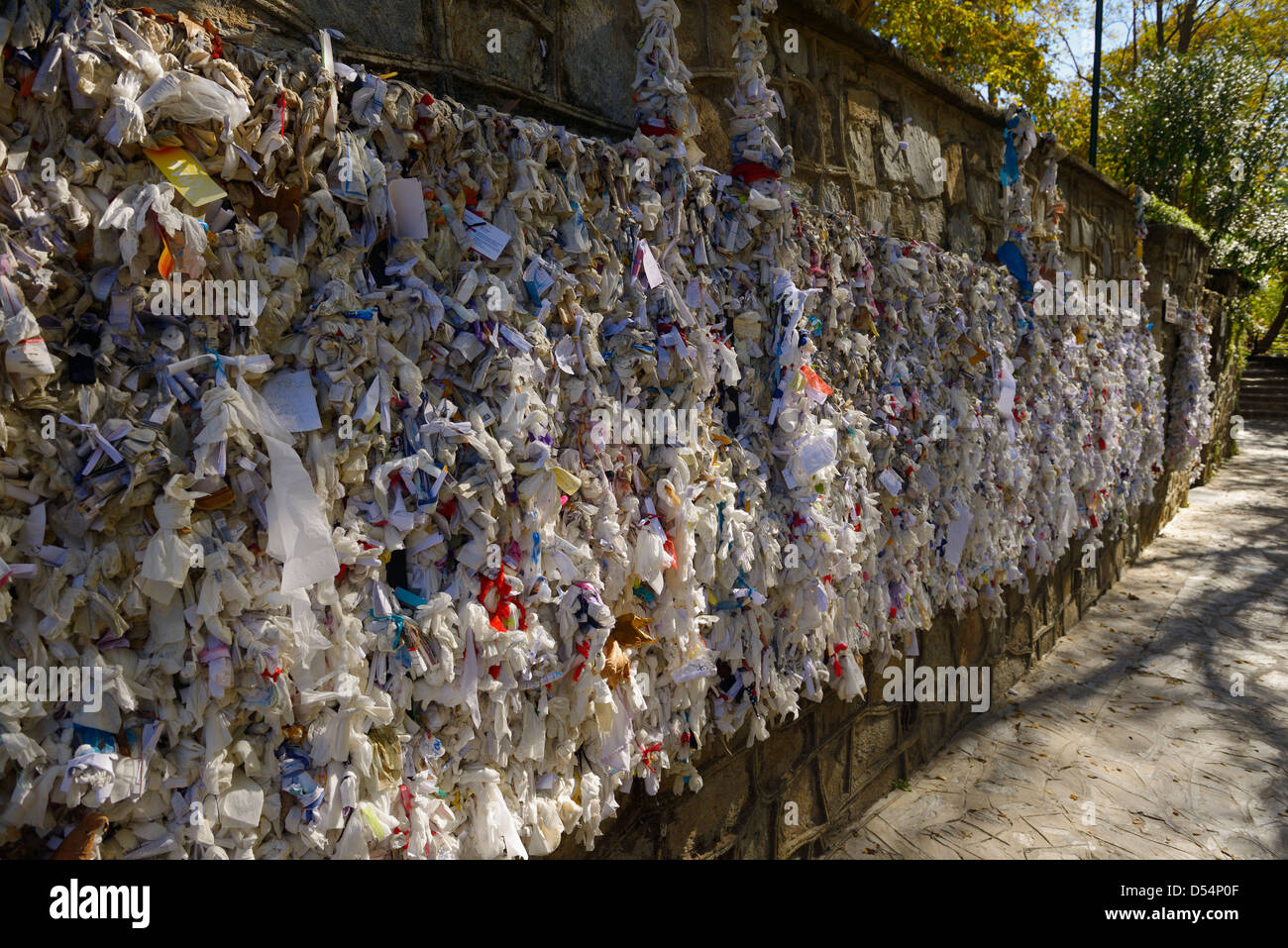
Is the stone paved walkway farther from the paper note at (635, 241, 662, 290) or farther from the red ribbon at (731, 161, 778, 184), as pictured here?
the red ribbon at (731, 161, 778, 184)

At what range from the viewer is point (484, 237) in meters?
1.77

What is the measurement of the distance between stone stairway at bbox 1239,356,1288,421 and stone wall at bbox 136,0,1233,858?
13.6 meters

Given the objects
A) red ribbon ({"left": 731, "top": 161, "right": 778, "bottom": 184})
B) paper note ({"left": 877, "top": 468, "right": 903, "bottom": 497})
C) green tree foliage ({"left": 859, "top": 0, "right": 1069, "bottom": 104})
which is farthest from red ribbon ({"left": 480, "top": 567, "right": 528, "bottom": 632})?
green tree foliage ({"left": 859, "top": 0, "right": 1069, "bottom": 104})

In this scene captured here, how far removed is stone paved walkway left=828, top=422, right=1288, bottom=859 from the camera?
3502 millimetres

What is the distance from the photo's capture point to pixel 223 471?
1357 millimetres

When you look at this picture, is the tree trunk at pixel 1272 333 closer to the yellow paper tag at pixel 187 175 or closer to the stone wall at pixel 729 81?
the stone wall at pixel 729 81

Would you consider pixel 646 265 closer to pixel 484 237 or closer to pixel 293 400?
pixel 484 237

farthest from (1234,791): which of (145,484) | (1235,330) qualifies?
(1235,330)

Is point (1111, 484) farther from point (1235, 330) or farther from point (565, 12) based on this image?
point (1235, 330)

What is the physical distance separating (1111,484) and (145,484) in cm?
649

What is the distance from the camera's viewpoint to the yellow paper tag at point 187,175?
4.31ft

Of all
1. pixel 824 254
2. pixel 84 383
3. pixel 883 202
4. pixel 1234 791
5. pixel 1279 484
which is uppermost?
pixel 883 202

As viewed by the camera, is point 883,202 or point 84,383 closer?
point 84,383

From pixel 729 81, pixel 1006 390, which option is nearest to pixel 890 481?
pixel 1006 390
